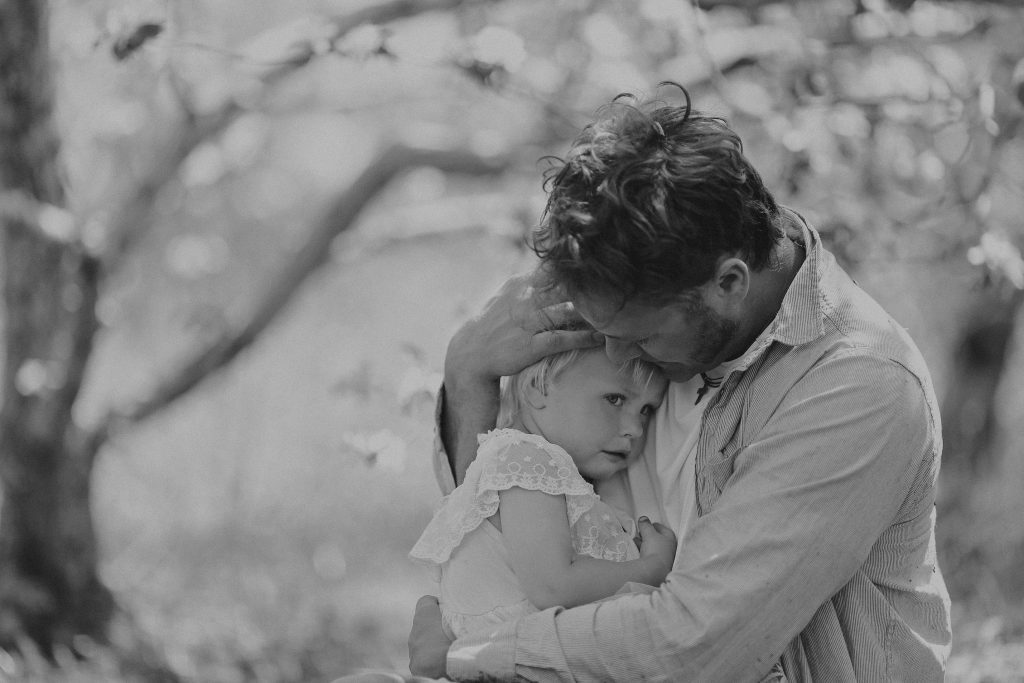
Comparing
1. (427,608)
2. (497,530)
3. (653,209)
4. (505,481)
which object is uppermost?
(653,209)

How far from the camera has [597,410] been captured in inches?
93.7

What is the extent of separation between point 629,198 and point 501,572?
0.77 metres

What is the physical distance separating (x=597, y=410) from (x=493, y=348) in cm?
28

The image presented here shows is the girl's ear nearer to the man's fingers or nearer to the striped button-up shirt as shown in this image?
the striped button-up shirt

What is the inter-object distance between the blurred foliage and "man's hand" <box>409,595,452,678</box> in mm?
562

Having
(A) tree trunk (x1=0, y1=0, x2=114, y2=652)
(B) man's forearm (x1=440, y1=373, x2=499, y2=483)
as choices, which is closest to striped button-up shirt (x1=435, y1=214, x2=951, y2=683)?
(B) man's forearm (x1=440, y1=373, x2=499, y2=483)

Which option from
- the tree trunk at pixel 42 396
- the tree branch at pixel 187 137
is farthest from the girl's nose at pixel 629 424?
the tree trunk at pixel 42 396

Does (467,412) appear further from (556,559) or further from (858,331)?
(858,331)

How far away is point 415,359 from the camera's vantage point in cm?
322

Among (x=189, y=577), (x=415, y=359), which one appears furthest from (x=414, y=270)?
(x=415, y=359)

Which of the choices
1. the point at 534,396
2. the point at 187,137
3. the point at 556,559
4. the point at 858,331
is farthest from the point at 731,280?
the point at 187,137

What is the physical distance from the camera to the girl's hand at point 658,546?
2.30 metres

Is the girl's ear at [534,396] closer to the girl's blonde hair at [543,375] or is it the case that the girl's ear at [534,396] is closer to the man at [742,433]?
the girl's blonde hair at [543,375]

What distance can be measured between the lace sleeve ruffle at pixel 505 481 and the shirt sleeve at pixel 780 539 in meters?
0.31
